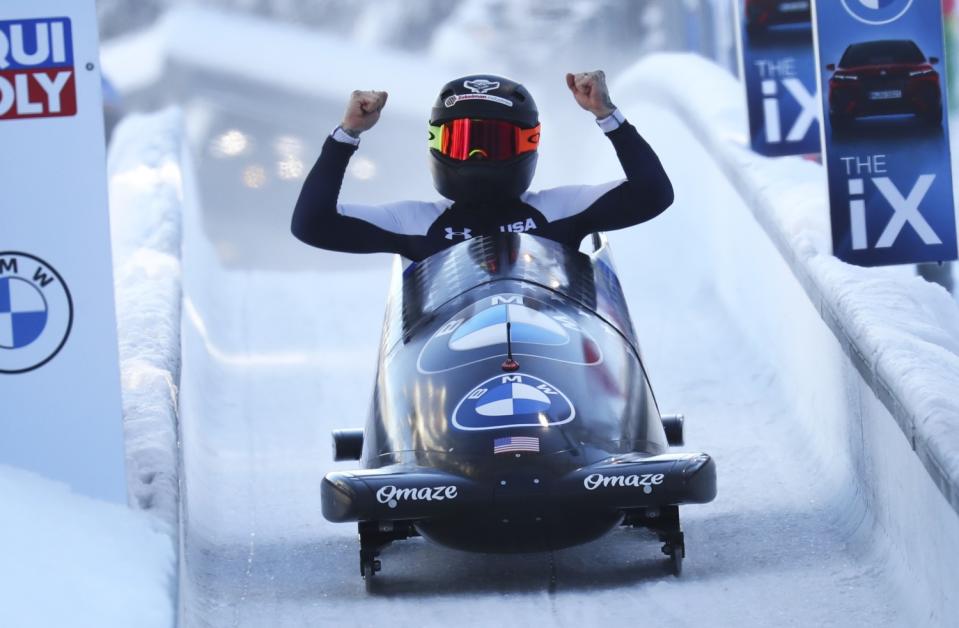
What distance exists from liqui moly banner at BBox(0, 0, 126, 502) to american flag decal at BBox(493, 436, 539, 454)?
31.4 inches

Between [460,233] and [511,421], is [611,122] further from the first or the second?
[511,421]

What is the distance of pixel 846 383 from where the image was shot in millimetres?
4828

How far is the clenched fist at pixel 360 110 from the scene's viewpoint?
4.66 meters

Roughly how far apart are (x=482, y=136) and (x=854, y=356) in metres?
1.17

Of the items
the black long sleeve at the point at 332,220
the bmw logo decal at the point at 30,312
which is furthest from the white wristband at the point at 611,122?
the bmw logo decal at the point at 30,312

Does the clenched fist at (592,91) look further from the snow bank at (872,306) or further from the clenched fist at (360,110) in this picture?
the snow bank at (872,306)

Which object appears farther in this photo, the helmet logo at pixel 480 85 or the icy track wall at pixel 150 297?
the helmet logo at pixel 480 85

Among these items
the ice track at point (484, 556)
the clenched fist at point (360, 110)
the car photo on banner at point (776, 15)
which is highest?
the car photo on banner at point (776, 15)

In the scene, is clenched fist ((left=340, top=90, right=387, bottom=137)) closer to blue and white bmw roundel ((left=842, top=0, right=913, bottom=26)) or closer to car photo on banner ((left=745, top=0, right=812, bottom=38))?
blue and white bmw roundel ((left=842, top=0, right=913, bottom=26))

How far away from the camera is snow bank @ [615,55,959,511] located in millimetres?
3660

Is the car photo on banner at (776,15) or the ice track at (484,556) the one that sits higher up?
the car photo on banner at (776,15)

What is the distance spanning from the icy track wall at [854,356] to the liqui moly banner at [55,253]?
1.69 metres

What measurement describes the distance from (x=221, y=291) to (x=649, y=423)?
446 centimetres

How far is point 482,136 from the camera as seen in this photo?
4.85 metres
